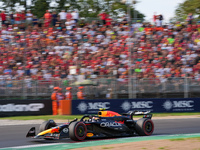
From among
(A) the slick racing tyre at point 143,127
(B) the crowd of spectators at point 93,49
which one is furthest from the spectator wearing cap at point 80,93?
(A) the slick racing tyre at point 143,127

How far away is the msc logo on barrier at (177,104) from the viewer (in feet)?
61.4

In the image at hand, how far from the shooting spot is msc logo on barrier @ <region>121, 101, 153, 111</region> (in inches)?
707

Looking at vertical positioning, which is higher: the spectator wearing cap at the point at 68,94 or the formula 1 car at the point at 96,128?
the spectator wearing cap at the point at 68,94

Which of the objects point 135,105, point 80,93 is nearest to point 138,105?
point 135,105

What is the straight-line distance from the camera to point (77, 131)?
28.5 feet

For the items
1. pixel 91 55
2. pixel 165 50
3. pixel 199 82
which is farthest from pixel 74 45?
pixel 199 82

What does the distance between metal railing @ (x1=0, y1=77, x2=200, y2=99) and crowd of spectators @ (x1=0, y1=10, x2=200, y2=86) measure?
19.6 inches

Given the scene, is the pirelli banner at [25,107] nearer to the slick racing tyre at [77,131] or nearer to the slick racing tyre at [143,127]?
the slick racing tyre at [143,127]

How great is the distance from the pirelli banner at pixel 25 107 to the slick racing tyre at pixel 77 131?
911 cm

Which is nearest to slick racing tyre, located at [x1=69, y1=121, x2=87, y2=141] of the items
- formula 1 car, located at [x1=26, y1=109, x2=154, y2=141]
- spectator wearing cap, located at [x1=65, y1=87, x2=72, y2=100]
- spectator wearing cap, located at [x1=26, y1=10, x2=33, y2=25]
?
formula 1 car, located at [x1=26, y1=109, x2=154, y2=141]

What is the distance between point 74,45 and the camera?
20109 mm

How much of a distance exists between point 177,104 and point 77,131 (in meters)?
11.3

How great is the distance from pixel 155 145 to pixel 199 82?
1136 centimetres

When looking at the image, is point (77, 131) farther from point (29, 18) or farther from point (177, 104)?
point (29, 18)
